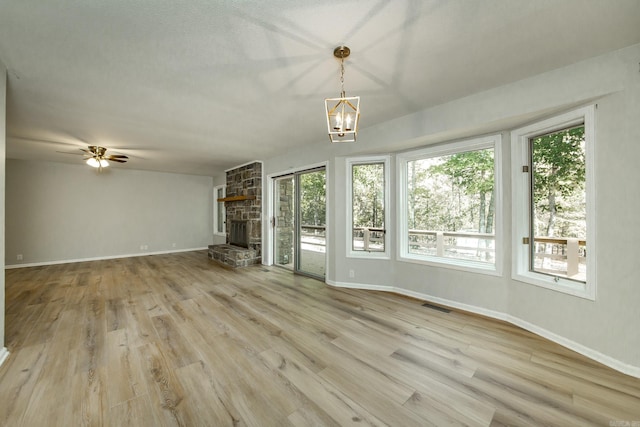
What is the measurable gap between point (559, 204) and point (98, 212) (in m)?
9.36

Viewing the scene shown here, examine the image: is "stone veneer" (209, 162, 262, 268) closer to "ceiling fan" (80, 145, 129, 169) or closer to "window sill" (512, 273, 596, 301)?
"ceiling fan" (80, 145, 129, 169)

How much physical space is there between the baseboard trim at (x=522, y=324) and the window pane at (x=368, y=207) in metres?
0.64

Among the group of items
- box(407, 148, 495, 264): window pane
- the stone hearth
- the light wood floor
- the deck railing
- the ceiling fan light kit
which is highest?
the ceiling fan light kit

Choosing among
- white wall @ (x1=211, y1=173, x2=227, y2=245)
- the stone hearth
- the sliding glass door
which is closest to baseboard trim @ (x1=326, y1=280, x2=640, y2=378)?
the sliding glass door

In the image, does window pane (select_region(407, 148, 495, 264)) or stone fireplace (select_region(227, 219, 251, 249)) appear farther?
stone fireplace (select_region(227, 219, 251, 249))

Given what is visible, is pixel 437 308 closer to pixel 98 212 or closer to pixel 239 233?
pixel 239 233

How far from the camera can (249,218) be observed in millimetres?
6246

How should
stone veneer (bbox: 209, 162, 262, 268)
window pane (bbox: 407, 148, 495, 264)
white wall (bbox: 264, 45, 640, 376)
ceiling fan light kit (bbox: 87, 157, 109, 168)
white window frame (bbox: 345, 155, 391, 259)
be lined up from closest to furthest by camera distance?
white wall (bbox: 264, 45, 640, 376), window pane (bbox: 407, 148, 495, 264), white window frame (bbox: 345, 155, 391, 259), ceiling fan light kit (bbox: 87, 157, 109, 168), stone veneer (bbox: 209, 162, 262, 268)

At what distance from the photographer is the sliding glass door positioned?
15.6 feet

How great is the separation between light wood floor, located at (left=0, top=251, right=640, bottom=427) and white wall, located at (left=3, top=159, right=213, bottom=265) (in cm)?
334

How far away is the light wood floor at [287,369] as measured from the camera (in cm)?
156

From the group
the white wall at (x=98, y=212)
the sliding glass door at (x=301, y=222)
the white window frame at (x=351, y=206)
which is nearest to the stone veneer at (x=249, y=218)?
the sliding glass door at (x=301, y=222)

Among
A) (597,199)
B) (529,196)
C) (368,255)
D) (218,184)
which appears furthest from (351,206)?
(218,184)

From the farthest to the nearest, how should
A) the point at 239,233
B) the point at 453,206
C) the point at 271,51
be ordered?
the point at 239,233 → the point at 453,206 → the point at 271,51
